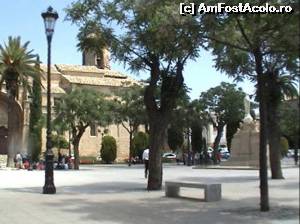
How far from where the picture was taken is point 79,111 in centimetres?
4809

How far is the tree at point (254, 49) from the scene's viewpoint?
19.9 ft

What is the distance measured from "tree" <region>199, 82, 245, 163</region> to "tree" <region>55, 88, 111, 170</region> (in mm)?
11328

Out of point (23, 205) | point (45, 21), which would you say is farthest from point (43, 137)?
point (23, 205)

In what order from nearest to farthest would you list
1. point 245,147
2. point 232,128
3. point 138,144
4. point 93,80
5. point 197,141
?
1. point 245,147
2. point 232,128
3. point 197,141
4. point 138,144
5. point 93,80

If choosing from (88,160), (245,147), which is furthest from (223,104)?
(88,160)

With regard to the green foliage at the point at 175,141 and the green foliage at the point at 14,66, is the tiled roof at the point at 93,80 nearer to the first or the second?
the green foliage at the point at 175,141

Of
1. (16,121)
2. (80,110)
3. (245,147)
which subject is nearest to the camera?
(245,147)

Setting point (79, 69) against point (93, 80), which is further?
point (79, 69)

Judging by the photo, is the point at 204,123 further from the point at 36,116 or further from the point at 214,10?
the point at 214,10

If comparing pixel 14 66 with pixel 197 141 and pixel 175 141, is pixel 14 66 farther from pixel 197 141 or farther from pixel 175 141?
pixel 175 141

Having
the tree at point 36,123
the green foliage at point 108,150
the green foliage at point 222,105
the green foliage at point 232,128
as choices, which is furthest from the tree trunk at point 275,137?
the green foliage at point 108,150

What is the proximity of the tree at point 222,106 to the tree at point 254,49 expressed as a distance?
44.1m

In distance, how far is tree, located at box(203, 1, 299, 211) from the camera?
6.08m

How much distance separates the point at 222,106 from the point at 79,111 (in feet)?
50.6
